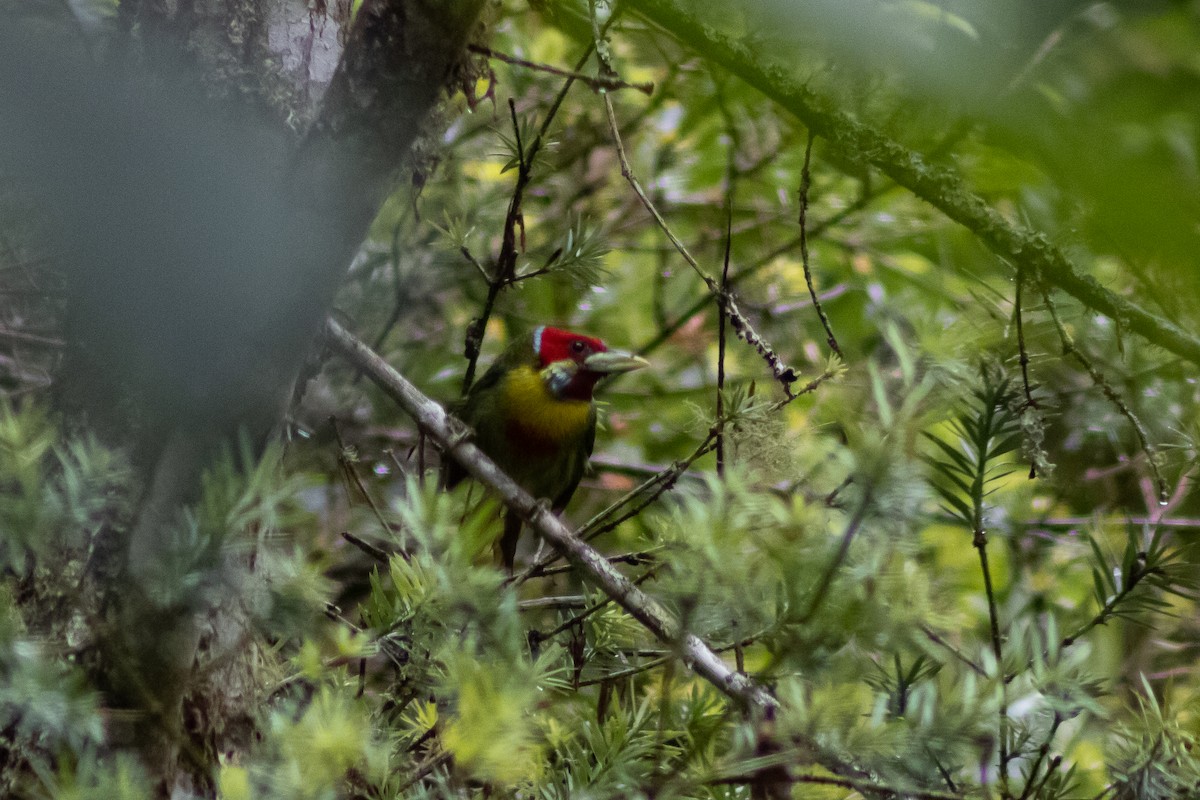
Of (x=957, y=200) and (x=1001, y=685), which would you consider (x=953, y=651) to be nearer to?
(x=1001, y=685)

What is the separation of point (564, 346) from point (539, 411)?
245mm

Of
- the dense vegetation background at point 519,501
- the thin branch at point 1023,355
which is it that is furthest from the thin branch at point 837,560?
the thin branch at point 1023,355

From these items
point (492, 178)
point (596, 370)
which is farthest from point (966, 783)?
point (492, 178)

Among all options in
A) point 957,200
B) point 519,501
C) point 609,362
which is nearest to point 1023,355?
point 957,200

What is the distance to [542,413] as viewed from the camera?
3527 millimetres

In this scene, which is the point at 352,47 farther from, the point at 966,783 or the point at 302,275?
the point at 966,783

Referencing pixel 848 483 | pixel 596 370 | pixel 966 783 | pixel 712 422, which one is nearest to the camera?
pixel 848 483

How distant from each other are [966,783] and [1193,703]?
561 millimetres

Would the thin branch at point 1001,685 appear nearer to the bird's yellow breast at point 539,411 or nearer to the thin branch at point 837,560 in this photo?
the thin branch at point 837,560

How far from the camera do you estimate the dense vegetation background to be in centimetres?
84

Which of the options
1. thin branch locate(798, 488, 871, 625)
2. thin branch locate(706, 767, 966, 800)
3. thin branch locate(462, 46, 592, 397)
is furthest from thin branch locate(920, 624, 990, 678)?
thin branch locate(462, 46, 592, 397)

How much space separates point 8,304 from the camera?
2.96 meters

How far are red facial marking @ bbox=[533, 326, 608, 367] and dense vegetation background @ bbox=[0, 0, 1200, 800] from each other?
987mm

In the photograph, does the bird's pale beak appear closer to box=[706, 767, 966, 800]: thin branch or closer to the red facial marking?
the red facial marking
